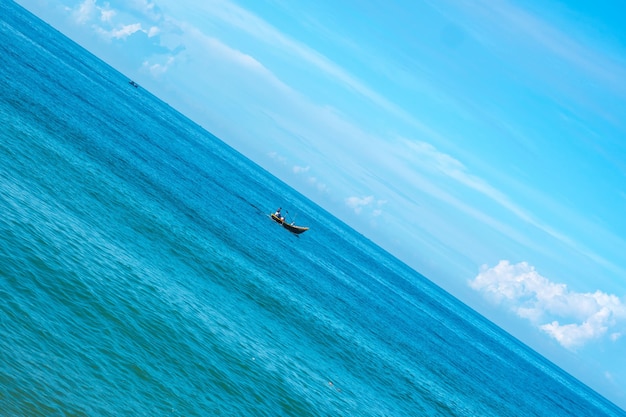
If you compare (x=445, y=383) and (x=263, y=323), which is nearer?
(x=263, y=323)

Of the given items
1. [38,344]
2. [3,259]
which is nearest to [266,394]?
[38,344]

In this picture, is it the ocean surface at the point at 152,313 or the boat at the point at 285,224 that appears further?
the boat at the point at 285,224

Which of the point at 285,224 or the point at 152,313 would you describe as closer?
the point at 152,313

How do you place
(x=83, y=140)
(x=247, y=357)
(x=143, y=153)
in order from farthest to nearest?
(x=143, y=153) → (x=83, y=140) → (x=247, y=357)

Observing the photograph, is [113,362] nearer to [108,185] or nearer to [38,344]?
[38,344]

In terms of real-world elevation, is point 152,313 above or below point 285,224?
below

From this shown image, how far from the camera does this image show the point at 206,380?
32.5m

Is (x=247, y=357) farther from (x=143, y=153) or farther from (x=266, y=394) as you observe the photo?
(x=143, y=153)

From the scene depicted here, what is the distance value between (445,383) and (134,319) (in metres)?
54.0

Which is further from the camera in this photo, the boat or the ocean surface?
the boat

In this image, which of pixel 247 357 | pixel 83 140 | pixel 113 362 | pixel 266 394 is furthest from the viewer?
pixel 83 140

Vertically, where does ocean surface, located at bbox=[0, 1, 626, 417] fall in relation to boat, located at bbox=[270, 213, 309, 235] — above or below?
below

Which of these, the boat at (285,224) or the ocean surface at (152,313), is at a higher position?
the boat at (285,224)

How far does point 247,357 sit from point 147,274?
33.2 feet
